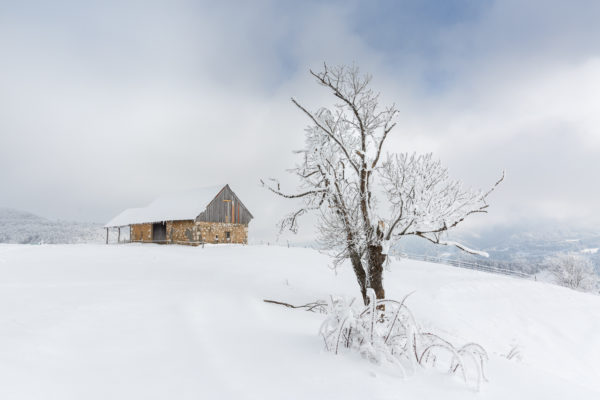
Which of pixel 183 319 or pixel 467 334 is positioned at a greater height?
pixel 183 319

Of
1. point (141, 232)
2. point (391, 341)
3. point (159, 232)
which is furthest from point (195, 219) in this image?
point (391, 341)

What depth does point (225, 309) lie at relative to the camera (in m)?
5.93

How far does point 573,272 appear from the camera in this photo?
4716cm

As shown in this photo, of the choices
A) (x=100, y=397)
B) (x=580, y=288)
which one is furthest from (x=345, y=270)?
(x=580, y=288)

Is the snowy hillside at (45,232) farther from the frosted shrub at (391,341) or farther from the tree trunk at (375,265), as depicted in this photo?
the frosted shrub at (391,341)

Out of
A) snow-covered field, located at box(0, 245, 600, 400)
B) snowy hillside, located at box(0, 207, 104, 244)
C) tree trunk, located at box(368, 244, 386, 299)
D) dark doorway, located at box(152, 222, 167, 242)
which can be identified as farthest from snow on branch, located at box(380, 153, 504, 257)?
snowy hillside, located at box(0, 207, 104, 244)

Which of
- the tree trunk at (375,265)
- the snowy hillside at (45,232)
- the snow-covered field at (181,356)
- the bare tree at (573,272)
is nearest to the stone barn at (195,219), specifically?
the tree trunk at (375,265)

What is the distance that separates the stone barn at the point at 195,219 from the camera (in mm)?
31656

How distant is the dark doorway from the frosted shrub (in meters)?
34.2

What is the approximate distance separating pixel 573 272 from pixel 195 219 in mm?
54196

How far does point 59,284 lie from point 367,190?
26.4ft

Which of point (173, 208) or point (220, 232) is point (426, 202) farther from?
point (173, 208)

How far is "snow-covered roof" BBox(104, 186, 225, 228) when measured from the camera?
32125 mm

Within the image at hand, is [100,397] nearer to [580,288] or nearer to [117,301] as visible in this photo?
[117,301]
